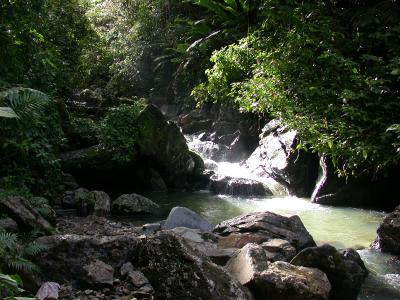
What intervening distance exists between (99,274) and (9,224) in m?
1.30

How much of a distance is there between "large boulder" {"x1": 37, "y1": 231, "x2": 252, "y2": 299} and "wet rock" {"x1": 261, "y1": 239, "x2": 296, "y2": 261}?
4.70 feet

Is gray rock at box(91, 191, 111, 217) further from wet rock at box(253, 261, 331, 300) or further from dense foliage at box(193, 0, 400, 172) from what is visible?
wet rock at box(253, 261, 331, 300)

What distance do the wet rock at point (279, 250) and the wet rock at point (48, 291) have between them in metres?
2.58

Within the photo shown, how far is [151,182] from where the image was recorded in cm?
1105

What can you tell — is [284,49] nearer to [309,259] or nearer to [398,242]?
[398,242]

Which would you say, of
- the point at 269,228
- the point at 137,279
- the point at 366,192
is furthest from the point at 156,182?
the point at 137,279

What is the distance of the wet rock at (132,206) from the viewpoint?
848 cm

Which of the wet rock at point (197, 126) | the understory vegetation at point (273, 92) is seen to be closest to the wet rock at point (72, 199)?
the understory vegetation at point (273, 92)

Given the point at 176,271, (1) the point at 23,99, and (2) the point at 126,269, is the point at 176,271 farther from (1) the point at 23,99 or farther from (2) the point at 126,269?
(1) the point at 23,99

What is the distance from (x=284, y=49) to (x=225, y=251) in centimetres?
490

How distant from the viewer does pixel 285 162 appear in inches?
445

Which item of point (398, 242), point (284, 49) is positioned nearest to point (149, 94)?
point (284, 49)

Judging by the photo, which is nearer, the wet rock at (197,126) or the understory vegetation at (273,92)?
the understory vegetation at (273,92)

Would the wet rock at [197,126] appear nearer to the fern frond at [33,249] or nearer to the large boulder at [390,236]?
the large boulder at [390,236]
